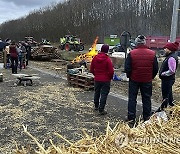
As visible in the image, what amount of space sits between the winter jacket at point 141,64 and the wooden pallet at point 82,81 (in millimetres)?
4618

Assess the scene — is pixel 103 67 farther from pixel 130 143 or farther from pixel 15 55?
pixel 15 55

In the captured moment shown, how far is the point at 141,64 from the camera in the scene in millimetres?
6621

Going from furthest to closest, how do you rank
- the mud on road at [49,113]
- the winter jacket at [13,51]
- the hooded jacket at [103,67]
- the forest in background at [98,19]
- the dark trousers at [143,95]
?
the forest in background at [98,19], the winter jacket at [13,51], the hooded jacket at [103,67], the dark trousers at [143,95], the mud on road at [49,113]

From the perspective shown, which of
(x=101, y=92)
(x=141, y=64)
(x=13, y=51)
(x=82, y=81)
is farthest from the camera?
(x=13, y=51)

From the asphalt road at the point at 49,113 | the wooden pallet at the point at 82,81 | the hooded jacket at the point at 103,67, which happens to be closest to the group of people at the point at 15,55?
the asphalt road at the point at 49,113

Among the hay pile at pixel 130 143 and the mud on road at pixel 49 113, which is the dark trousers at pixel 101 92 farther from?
the hay pile at pixel 130 143

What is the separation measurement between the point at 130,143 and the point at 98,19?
53.8 meters

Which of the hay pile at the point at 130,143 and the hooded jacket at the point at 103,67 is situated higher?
the hooded jacket at the point at 103,67

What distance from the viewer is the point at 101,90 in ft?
26.2

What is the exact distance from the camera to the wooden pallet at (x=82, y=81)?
11312 mm

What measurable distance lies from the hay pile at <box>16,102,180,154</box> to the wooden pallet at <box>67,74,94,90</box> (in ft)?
24.4

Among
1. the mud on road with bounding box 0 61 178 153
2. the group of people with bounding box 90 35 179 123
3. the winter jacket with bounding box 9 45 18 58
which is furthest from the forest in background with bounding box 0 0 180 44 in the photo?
the group of people with bounding box 90 35 179 123

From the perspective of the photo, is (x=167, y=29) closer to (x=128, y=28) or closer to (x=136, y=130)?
(x=128, y=28)

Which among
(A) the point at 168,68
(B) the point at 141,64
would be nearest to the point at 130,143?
(B) the point at 141,64
